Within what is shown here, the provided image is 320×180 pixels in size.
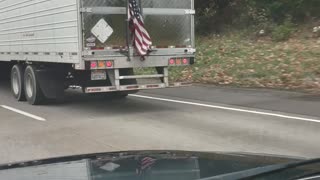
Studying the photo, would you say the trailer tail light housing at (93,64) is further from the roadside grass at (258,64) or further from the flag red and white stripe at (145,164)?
the flag red and white stripe at (145,164)

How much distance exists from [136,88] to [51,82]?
263 centimetres

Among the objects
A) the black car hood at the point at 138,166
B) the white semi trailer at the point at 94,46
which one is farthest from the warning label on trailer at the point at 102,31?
the black car hood at the point at 138,166

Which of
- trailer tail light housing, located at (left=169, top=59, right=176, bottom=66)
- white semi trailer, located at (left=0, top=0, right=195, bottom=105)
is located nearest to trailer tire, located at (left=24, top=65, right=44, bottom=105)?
white semi trailer, located at (left=0, top=0, right=195, bottom=105)

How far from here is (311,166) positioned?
287 centimetres

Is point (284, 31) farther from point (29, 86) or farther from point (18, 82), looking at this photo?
point (29, 86)

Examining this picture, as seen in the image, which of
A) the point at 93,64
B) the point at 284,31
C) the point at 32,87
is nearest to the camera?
the point at 93,64

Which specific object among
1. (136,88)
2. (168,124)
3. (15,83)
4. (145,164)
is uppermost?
Result: (145,164)

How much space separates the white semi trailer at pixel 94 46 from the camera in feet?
41.0

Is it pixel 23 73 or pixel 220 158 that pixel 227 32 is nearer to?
pixel 23 73

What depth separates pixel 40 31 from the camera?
14.7 meters

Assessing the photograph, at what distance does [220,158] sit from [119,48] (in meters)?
9.64

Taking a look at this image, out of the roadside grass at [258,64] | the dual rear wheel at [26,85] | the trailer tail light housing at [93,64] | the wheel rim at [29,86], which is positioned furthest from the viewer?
the roadside grass at [258,64]

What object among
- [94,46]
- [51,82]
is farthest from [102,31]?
[51,82]

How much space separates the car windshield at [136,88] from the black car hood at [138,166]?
381cm
